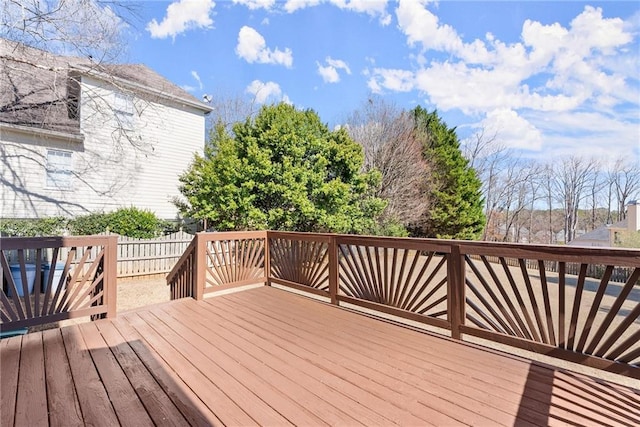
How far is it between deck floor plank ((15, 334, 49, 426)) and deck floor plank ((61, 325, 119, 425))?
17 cm

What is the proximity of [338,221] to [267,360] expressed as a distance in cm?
739

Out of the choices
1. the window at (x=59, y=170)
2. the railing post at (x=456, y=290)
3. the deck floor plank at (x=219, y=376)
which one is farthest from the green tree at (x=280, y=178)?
the railing post at (x=456, y=290)

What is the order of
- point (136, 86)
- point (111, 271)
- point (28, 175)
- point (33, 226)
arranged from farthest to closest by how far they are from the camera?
point (136, 86) < point (28, 175) < point (33, 226) < point (111, 271)

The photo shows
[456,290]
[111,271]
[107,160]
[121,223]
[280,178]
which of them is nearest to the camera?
[456,290]

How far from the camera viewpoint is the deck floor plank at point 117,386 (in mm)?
1767

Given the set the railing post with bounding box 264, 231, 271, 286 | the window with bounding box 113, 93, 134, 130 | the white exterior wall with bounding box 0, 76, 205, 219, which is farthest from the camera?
the window with bounding box 113, 93, 134, 130

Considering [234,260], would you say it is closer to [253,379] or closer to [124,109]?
[253,379]

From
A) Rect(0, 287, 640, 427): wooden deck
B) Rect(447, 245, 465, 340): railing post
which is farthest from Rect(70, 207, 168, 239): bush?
Rect(447, 245, 465, 340): railing post

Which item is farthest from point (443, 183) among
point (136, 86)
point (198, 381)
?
point (198, 381)

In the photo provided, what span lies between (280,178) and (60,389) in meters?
7.32

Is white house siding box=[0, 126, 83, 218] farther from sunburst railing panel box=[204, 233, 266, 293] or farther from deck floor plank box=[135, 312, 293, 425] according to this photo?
deck floor plank box=[135, 312, 293, 425]

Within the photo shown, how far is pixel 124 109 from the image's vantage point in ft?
33.4

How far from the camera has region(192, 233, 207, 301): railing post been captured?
4.27 m

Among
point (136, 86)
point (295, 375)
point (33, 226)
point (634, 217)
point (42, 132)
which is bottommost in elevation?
point (295, 375)
